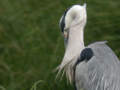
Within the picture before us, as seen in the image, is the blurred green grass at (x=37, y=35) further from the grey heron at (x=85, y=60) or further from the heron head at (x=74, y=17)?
the heron head at (x=74, y=17)

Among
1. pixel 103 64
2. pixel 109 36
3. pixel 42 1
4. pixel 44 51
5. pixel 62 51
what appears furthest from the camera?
pixel 42 1

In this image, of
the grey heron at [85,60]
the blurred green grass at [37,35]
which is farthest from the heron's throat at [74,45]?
the blurred green grass at [37,35]

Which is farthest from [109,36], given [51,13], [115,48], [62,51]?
[51,13]

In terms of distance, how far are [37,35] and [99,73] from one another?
172 centimetres

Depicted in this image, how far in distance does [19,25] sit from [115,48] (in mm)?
1348

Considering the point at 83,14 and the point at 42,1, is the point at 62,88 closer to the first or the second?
the point at 83,14

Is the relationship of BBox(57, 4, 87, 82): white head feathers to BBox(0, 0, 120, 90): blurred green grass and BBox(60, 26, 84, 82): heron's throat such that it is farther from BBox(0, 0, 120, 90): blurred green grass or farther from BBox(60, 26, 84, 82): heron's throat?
BBox(0, 0, 120, 90): blurred green grass

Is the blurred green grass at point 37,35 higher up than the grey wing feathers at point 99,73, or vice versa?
the grey wing feathers at point 99,73

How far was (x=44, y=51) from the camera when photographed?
475cm

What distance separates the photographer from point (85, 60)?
10.7 ft

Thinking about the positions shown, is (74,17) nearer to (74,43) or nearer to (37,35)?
(74,43)

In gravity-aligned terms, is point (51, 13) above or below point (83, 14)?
below

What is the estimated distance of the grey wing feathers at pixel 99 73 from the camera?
3172 millimetres

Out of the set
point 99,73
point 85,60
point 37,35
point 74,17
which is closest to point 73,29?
point 74,17
